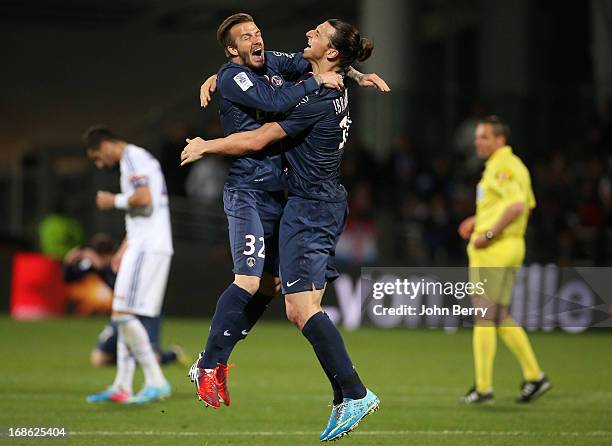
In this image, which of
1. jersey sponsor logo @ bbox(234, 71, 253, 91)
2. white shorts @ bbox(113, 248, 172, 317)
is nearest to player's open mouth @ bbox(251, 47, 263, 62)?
jersey sponsor logo @ bbox(234, 71, 253, 91)

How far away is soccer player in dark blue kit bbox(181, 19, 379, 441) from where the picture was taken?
7.36m

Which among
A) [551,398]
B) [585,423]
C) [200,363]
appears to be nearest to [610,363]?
[551,398]

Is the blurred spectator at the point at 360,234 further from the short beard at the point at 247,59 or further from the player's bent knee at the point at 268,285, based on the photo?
the short beard at the point at 247,59

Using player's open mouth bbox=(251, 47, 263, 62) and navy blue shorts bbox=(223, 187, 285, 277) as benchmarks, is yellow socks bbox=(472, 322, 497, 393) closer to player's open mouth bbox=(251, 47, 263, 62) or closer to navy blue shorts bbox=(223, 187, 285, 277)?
navy blue shorts bbox=(223, 187, 285, 277)

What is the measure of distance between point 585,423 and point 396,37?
1468 centimetres

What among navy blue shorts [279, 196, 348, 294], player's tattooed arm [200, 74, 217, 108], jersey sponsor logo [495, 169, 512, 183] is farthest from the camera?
jersey sponsor logo [495, 169, 512, 183]

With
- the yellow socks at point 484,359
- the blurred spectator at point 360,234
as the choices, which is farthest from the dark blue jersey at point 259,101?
the blurred spectator at point 360,234

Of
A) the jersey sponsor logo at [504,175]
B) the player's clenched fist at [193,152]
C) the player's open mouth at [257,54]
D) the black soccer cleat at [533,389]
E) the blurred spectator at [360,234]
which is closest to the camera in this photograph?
the player's clenched fist at [193,152]

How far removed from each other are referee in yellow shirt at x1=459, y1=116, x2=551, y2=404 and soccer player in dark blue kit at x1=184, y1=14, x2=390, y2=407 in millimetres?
2862

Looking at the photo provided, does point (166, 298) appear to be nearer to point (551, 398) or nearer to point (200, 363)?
point (551, 398)

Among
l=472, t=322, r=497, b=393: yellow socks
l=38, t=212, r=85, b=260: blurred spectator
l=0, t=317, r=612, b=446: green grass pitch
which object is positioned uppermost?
l=38, t=212, r=85, b=260: blurred spectator

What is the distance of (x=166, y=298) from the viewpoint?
18641mm

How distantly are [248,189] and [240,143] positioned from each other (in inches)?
A: 15.5

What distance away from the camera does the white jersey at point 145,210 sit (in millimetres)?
10094
